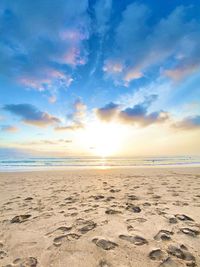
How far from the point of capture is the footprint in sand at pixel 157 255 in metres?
2.29

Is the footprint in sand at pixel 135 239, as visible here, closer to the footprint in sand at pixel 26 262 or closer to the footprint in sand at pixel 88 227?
the footprint in sand at pixel 88 227

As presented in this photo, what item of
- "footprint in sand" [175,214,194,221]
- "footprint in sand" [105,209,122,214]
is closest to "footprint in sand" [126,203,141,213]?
"footprint in sand" [105,209,122,214]

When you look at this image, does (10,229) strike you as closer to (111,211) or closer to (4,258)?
(4,258)

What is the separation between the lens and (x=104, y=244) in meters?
2.65

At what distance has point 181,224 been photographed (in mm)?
3248

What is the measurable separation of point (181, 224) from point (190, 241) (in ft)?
2.00

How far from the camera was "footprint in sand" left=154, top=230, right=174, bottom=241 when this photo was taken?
9.06 feet

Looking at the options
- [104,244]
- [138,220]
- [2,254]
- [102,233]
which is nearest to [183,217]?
[138,220]

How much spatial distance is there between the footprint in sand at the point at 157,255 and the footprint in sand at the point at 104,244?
0.49 meters

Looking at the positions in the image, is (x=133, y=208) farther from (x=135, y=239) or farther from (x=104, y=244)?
(x=104, y=244)

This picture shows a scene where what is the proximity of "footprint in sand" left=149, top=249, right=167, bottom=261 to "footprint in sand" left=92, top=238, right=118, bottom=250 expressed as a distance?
19.3 inches

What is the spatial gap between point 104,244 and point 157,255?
0.72 metres

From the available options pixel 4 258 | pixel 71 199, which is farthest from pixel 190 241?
pixel 71 199

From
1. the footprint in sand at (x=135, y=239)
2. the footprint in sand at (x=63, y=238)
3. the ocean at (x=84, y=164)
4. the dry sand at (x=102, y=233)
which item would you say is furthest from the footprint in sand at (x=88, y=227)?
the ocean at (x=84, y=164)
